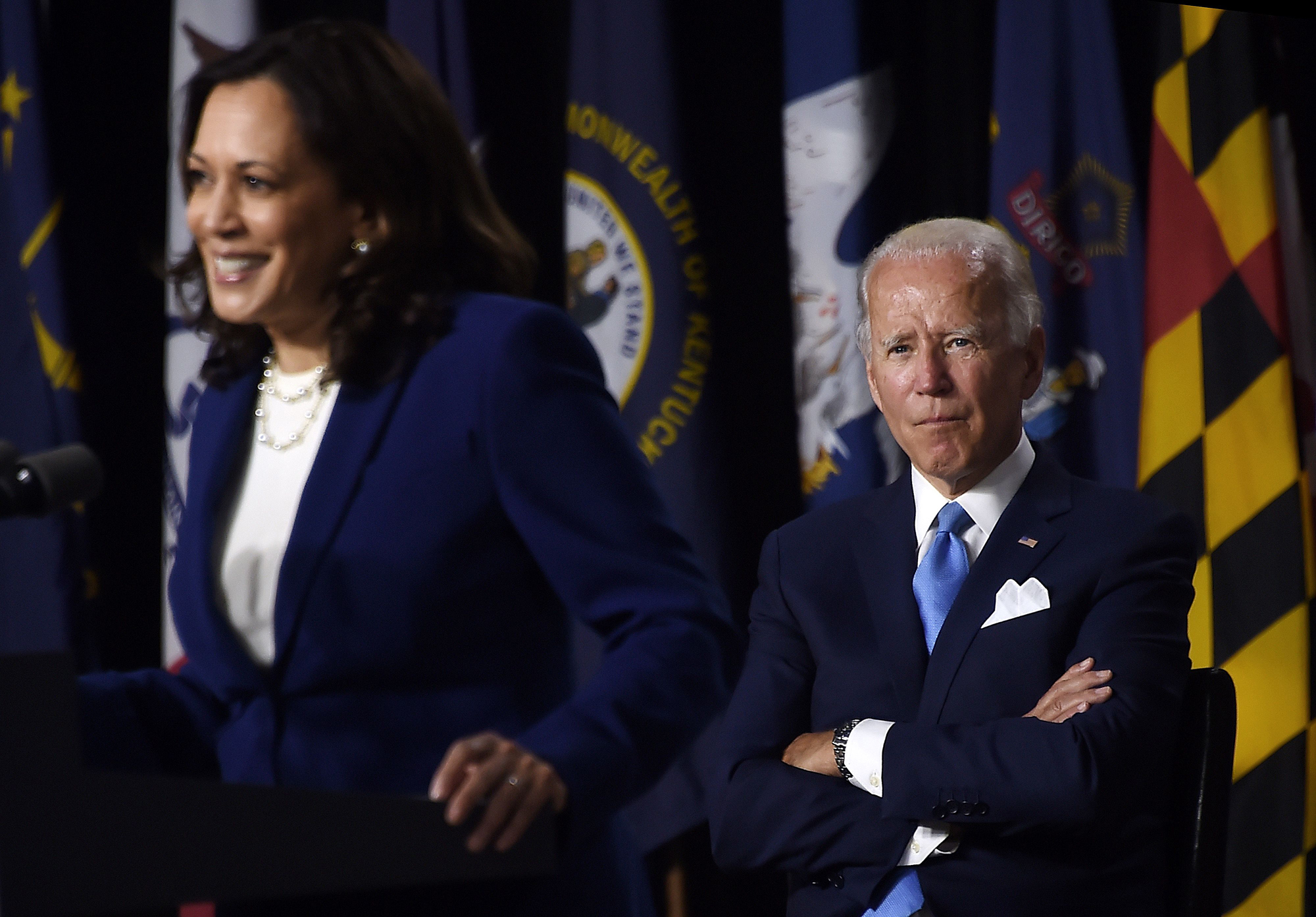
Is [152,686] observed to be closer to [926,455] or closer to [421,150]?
[421,150]

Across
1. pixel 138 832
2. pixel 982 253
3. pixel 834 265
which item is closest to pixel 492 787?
pixel 138 832

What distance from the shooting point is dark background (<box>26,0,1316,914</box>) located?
2451 mm

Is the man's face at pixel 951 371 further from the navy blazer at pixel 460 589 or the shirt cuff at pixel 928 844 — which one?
the navy blazer at pixel 460 589

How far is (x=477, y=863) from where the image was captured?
91 centimetres

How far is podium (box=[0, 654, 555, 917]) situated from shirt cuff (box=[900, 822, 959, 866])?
99cm

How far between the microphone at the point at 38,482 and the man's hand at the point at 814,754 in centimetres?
110

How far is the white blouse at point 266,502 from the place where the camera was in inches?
54.7

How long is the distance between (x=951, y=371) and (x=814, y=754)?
0.56 m

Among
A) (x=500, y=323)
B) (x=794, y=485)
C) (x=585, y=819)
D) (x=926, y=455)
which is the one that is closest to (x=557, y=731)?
(x=585, y=819)

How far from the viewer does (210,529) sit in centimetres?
146

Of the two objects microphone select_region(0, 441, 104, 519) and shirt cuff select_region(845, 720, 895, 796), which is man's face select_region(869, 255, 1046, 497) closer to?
shirt cuff select_region(845, 720, 895, 796)

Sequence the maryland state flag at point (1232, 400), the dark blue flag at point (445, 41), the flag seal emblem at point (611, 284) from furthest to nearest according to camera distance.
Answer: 1. the maryland state flag at point (1232, 400)
2. the flag seal emblem at point (611, 284)
3. the dark blue flag at point (445, 41)

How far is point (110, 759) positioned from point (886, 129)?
2.05 meters

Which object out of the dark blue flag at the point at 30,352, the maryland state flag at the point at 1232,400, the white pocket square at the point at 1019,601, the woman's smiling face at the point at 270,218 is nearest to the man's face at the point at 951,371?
the white pocket square at the point at 1019,601
